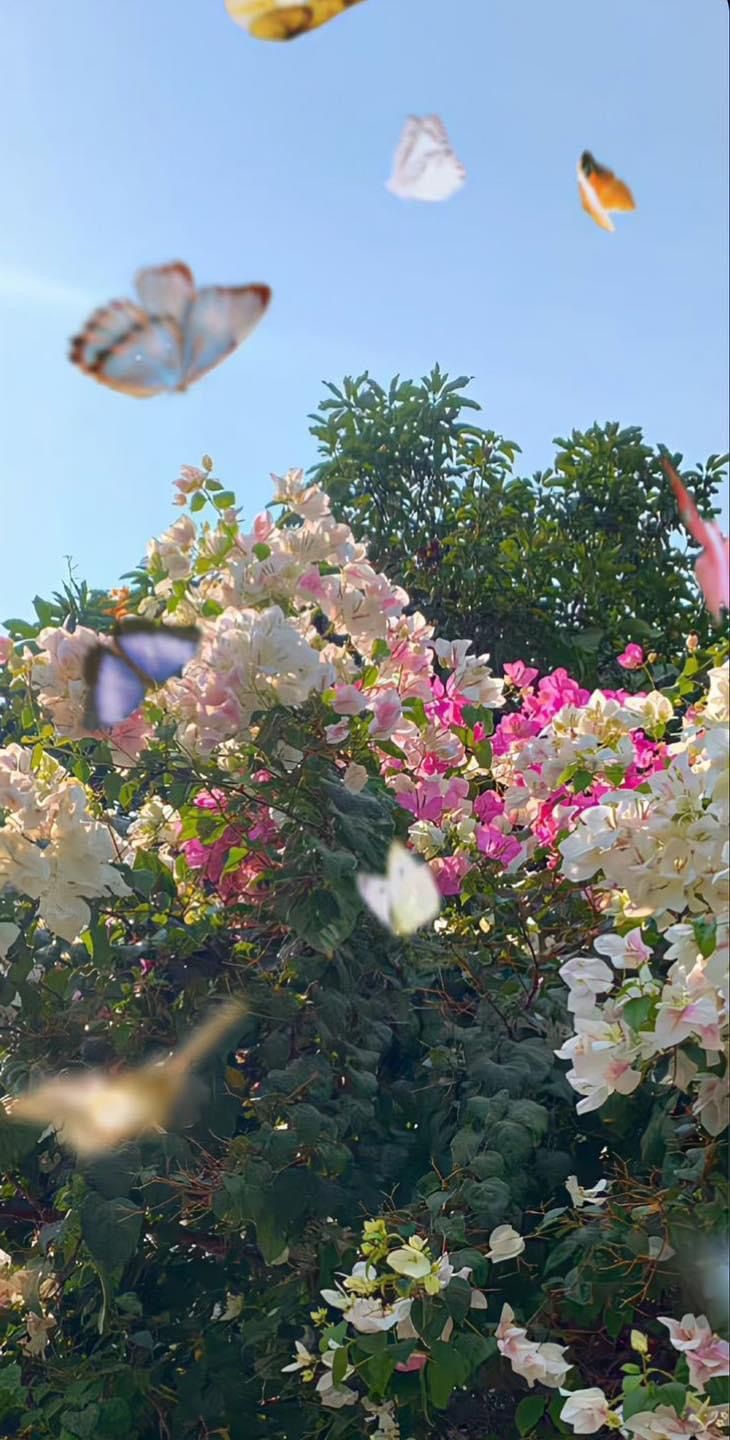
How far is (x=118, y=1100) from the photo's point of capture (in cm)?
207

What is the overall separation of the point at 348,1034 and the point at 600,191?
1454mm

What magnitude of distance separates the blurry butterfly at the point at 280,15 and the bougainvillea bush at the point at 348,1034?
3.28 ft

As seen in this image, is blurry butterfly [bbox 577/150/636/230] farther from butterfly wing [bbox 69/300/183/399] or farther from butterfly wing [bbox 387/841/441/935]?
butterfly wing [bbox 387/841/441/935]

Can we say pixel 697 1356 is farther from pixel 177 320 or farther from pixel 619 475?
pixel 619 475

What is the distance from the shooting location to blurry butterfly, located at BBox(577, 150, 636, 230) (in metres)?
0.98

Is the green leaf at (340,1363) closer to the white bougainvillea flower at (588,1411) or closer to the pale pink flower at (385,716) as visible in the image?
the white bougainvillea flower at (588,1411)

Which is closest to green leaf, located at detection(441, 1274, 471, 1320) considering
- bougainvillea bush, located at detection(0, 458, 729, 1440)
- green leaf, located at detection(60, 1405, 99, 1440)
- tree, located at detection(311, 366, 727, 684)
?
bougainvillea bush, located at detection(0, 458, 729, 1440)

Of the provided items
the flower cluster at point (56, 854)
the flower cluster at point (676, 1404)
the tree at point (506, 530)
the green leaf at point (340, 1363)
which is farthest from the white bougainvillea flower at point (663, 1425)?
the tree at point (506, 530)

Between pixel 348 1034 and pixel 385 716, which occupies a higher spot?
pixel 385 716

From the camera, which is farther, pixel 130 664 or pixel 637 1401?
pixel 130 664

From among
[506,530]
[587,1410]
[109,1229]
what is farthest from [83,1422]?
[506,530]

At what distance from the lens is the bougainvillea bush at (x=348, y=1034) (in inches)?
66.0

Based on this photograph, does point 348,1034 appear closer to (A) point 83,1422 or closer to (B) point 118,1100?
(B) point 118,1100

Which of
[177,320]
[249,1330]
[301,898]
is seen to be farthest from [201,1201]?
[177,320]
